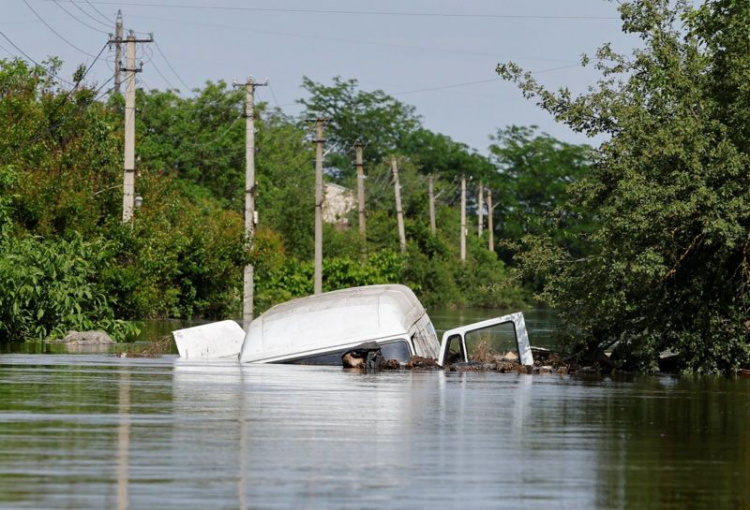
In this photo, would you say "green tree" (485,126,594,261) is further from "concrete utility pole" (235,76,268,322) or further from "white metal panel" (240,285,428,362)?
"white metal panel" (240,285,428,362)

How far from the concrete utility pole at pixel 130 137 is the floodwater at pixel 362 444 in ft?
65.4

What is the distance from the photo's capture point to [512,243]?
30172mm

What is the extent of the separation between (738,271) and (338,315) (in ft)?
22.2

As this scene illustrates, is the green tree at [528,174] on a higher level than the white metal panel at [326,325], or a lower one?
higher

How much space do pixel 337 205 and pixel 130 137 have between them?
8159 centimetres

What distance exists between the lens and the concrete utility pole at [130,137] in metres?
42.0

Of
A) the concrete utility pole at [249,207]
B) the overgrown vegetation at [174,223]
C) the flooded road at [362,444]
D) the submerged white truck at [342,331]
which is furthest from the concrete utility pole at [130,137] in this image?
the flooded road at [362,444]

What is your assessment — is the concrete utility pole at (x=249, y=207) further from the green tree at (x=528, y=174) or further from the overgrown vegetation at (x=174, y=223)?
the green tree at (x=528, y=174)

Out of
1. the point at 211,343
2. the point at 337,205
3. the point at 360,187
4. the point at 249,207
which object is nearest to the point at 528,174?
the point at 337,205

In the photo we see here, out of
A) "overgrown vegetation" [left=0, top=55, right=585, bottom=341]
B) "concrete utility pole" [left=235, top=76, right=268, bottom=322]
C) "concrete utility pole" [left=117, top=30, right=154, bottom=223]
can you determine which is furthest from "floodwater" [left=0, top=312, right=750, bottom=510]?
"concrete utility pole" [left=235, top=76, right=268, bottom=322]

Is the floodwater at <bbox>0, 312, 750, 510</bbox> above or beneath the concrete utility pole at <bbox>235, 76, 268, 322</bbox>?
beneath

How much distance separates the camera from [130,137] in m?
43.0

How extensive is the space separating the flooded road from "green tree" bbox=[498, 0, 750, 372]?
2.90 meters

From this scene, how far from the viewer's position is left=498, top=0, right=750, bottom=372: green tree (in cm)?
2412
